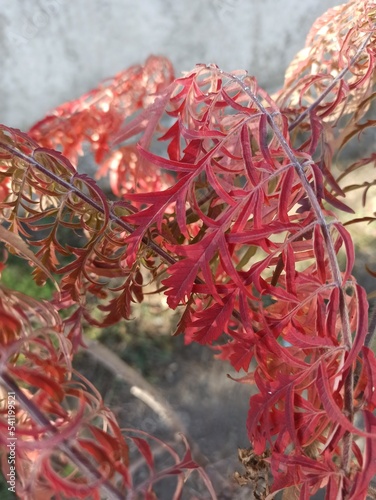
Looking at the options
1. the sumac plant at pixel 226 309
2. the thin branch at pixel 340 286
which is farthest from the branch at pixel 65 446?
the thin branch at pixel 340 286

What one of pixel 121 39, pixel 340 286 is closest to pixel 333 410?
pixel 340 286

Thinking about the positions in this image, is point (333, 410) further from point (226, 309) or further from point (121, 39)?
point (121, 39)

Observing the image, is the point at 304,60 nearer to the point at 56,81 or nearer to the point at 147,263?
the point at 147,263

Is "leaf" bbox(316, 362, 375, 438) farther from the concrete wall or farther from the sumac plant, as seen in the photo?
the concrete wall

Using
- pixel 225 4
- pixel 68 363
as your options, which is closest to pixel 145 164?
pixel 68 363

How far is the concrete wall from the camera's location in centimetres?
131

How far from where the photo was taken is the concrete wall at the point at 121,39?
1.31 m

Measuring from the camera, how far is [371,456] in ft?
0.83

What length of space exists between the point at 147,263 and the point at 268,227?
0.11m

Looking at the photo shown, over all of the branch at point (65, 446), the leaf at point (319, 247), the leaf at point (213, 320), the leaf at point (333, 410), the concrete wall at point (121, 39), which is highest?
the concrete wall at point (121, 39)

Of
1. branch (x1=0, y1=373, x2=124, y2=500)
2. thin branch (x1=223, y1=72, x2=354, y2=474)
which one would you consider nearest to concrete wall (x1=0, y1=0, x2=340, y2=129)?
thin branch (x1=223, y1=72, x2=354, y2=474)

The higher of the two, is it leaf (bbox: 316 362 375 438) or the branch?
leaf (bbox: 316 362 375 438)

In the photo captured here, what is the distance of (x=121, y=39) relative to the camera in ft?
4.39

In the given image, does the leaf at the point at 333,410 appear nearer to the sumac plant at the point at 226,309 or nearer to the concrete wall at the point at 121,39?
the sumac plant at the point at 226,309
